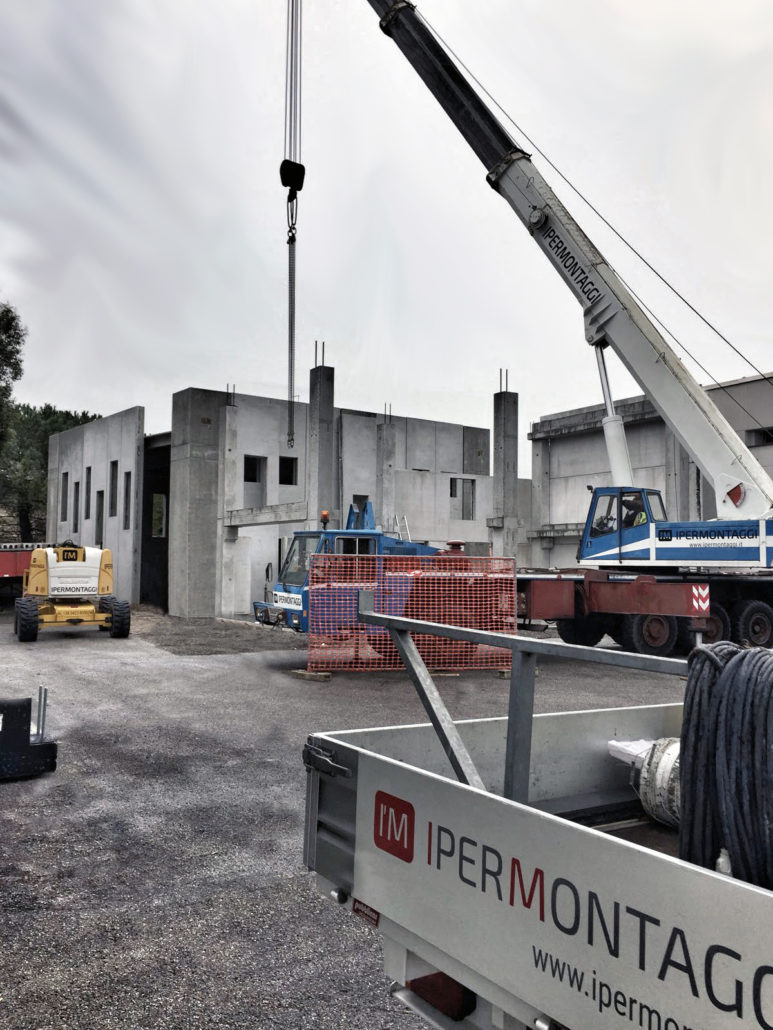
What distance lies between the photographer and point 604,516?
15.2 metres

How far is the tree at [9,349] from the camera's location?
3559 cm

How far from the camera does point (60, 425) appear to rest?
190ft

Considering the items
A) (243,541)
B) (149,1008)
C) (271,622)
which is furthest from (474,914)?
(243,541)

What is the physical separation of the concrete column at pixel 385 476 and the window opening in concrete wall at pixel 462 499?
10.4ft

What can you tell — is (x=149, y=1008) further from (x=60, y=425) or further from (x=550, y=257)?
(x=60, y=425)

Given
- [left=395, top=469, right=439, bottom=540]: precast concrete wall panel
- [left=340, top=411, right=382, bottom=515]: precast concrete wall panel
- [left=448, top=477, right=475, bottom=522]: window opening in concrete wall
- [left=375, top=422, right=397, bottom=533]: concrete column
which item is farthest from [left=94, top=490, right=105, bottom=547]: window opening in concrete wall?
[left=448, top=477, right=475, bottom=522]: window opening in concrete wall

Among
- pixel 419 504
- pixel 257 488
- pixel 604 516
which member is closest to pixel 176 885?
pixel 604 516

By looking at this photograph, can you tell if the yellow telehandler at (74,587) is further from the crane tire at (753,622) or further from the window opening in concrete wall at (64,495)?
the window opening in concrete wall at (64,495)

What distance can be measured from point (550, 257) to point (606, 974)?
46.4 feet

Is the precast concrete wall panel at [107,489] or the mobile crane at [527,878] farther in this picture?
the precast concrete wall panel at [107,489]

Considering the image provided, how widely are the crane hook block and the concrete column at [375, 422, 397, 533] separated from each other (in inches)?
635

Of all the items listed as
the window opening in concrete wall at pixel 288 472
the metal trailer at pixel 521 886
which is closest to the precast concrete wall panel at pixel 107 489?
the window opening in concrete wall at pixel 288 472

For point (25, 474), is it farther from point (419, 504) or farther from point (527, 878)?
point (527, 878)

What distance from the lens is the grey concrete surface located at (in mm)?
3469
